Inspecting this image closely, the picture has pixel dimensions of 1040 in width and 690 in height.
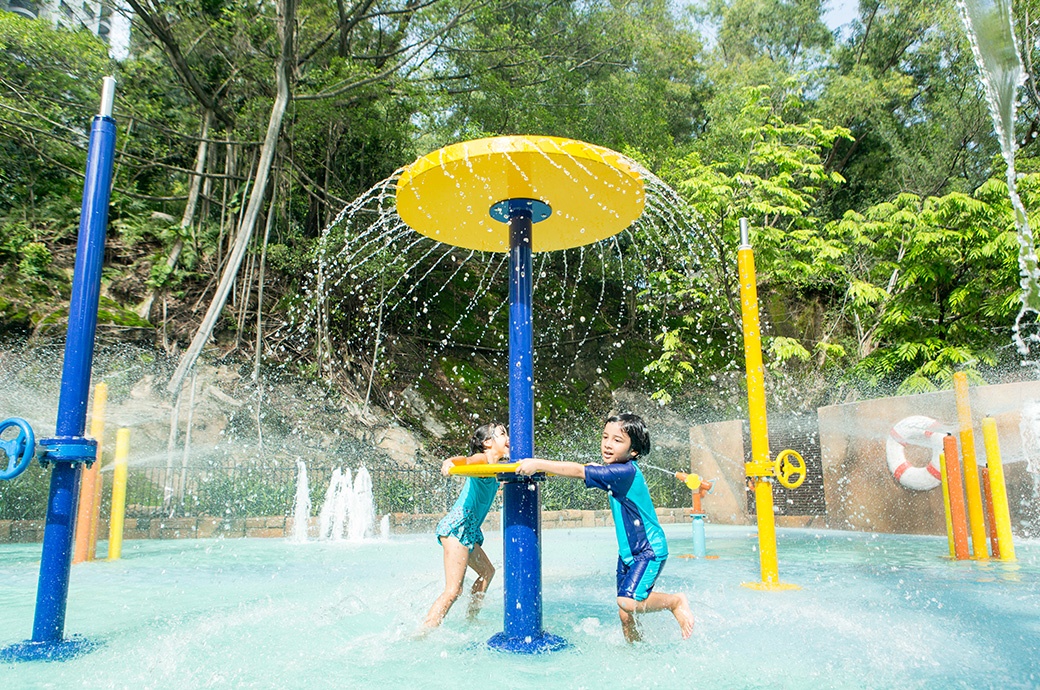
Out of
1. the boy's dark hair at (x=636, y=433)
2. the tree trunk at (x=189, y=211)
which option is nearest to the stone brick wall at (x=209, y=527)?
the tree trunk at (x=189, y=211)

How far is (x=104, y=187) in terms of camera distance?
332 cm

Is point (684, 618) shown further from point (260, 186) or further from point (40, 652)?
point (260, 186)

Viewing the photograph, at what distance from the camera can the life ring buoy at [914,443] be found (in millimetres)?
9633

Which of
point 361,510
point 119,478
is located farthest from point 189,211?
point 119,478

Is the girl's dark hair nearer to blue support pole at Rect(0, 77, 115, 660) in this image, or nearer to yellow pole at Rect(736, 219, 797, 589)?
yellow pole at Rect(736, 219, 797, 589)

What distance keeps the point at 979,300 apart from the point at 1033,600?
40.1 feet

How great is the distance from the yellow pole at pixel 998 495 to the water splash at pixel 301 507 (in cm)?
869

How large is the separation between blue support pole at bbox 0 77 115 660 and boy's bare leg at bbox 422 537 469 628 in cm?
168

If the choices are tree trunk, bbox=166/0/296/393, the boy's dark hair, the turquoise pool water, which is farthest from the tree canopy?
the boy's dark hair

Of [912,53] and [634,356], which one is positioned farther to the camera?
[912,53]

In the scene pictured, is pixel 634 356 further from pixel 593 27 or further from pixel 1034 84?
pixel 1034 84

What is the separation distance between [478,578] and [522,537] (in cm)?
115

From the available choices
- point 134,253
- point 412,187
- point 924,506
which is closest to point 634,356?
point 924,506

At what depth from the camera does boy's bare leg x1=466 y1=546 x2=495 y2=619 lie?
14.2 feet
